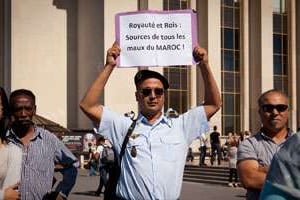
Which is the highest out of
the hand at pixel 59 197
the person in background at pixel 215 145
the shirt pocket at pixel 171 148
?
the shirt pocket at pixel 171 148

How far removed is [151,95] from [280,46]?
40.8 metres

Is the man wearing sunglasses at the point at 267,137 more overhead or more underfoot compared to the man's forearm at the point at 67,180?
more overhead

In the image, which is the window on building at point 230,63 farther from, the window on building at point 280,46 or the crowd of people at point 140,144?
the crowd of people at point 140,144

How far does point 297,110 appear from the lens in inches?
1729

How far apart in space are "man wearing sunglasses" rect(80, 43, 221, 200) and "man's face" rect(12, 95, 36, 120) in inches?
15.9

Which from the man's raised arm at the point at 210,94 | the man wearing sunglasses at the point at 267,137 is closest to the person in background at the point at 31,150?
the man's raised arm at the point at 210,94

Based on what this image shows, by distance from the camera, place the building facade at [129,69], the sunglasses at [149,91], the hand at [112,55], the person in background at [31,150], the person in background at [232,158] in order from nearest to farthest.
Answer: the sunglasses at [149,91]
the person in background at [31,150]
the hand at [112,55]
the person in background at [232,158]
the building facade at [129,69]

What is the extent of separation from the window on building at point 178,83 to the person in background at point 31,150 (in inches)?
1363

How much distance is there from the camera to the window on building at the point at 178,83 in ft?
130

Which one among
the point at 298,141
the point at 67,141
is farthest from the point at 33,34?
the point at 298,141

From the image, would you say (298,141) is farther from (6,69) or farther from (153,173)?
(6,69)

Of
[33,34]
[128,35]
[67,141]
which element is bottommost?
[67,141]

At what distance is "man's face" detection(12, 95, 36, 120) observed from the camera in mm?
4711

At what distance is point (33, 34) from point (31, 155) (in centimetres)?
3799
